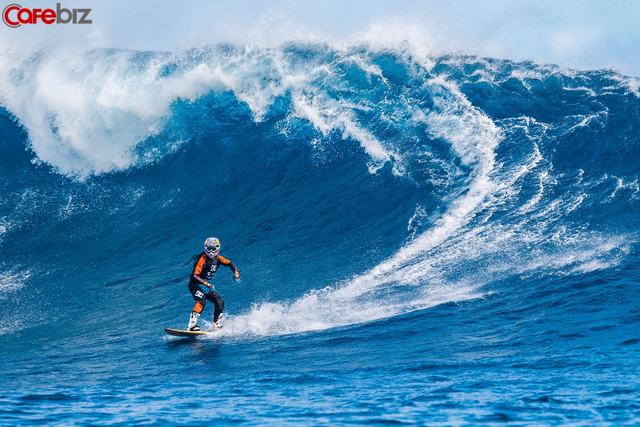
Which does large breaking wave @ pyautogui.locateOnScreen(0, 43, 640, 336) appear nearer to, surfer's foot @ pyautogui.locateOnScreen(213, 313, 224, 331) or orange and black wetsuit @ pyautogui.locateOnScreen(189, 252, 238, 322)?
surfer's foot @ pyautogui.locateOnScreen(213, 313, 224, 331)

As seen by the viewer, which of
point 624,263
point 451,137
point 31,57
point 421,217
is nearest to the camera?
point 624,263

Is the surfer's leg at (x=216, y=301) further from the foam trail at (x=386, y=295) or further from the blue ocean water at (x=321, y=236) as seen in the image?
the blue ocean water at (x=321, y=236)

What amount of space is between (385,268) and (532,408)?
23.1 ft

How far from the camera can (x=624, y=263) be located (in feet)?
34.8

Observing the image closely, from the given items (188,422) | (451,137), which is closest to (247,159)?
(451,137)

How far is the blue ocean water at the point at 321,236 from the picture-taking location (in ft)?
21.9

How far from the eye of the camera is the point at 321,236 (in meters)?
14.6

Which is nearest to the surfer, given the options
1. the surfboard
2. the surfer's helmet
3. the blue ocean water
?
the surfer's helmet

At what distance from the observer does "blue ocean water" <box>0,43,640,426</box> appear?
667 cm

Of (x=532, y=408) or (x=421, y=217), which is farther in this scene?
(x=421, y=217)

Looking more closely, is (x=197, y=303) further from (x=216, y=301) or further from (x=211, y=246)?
(x=211, y=246)

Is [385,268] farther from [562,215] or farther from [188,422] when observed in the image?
[188,422]

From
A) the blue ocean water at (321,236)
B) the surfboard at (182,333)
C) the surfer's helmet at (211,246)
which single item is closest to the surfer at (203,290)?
the surfer's helmet at (211,246)

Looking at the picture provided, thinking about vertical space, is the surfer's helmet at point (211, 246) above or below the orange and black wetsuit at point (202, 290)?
above
